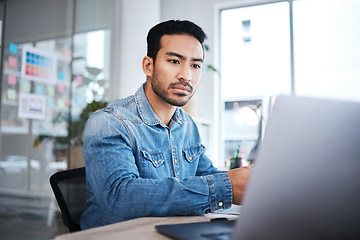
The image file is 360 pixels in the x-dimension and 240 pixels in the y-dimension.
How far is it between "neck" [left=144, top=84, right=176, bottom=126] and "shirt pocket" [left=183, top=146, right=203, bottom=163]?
0.13m

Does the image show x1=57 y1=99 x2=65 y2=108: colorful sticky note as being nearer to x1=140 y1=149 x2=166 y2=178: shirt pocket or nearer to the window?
x1=140 y1=149 x2=166 y2=178: shirt pocket

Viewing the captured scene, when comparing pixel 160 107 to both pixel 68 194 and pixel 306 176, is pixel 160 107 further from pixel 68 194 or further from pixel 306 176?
pixel 306 176

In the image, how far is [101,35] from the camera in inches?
137

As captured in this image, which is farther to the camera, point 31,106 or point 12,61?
point 31,106

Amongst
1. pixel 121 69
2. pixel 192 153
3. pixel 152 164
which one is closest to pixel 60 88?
pixel 121 69

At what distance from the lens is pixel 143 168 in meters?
1.08

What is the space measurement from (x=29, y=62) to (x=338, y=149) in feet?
8.17

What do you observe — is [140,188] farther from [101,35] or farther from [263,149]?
[101,35]

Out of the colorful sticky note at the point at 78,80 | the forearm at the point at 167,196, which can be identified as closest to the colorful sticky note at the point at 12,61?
the colorful sticky note at the point at 78,80

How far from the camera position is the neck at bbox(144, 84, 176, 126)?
128 centimetres

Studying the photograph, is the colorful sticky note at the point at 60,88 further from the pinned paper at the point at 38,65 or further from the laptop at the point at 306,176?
the laptop at the point at 306,176

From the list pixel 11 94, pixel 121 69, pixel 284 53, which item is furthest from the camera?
pixel 284 53

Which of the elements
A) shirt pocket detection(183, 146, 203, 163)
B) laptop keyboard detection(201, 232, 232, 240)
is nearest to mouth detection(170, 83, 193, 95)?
shirt pocket detection(183, 146, 203, 163)

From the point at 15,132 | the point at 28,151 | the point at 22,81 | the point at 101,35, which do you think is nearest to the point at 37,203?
the point at 28,151
